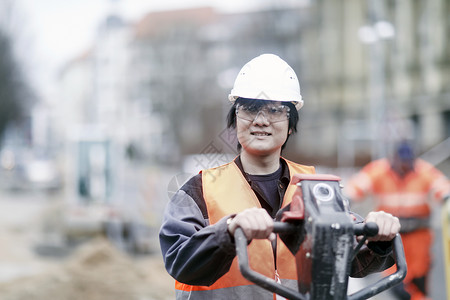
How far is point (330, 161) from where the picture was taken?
27.0 meters

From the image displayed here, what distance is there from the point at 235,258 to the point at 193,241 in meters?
0.22

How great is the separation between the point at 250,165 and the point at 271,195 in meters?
0.15

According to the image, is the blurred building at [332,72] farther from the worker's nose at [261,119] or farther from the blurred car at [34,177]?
the blurred car at [34,177]

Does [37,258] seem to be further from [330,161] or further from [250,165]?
[330,161]

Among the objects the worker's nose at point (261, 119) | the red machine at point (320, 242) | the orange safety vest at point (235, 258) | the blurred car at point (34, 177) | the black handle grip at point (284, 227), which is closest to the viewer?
the red machine at point (320, 242)

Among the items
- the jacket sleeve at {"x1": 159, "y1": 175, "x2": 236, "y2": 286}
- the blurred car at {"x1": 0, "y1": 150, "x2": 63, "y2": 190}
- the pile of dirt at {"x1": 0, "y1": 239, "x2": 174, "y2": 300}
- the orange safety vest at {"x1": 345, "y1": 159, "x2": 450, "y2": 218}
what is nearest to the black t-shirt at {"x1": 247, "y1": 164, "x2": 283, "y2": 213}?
the jacket sleeve at {"x1": 159, "y1": 175, "x2": 236, "y2": 286}

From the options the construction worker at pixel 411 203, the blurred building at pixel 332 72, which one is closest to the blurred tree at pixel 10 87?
the blurred building at pixel 332 72

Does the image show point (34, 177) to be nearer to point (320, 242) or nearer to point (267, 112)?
point (267, 112)

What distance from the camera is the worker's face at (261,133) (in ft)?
8.07

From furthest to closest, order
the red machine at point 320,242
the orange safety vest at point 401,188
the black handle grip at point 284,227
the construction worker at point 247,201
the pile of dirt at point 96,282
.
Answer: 1. the pile of dirt at point 96,282
2. the orange safety vest at point 401,188
3. the construction worker at point 247,201
4. the black handle grip at point 284,227
5. the red machine at point 320,242

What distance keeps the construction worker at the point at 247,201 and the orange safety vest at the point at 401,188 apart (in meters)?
4.18

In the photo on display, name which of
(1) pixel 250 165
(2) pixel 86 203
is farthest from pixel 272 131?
(2) pixel 86 203

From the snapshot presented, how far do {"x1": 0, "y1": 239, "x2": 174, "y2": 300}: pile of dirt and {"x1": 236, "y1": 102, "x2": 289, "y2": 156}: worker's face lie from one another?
16.8 ft

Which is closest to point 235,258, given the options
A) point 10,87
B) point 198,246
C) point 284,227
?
point 198,246
